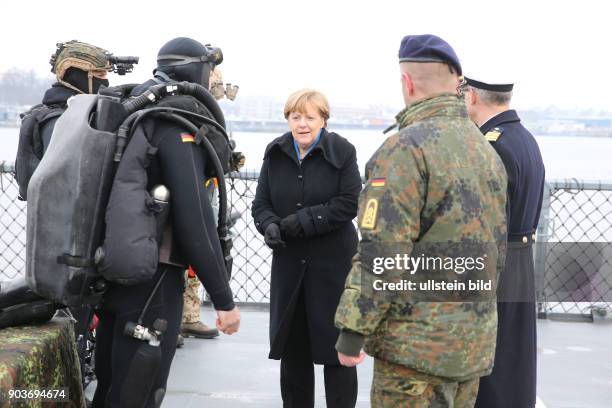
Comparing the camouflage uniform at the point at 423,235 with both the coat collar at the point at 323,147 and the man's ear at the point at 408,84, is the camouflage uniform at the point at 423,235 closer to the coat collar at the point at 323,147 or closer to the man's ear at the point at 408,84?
the man's ear at the point at 408,84

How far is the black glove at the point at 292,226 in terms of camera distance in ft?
10.6

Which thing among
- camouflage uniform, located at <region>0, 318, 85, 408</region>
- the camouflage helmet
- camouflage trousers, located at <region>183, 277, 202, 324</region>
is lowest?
camouflage trousers, located at <region>183, 277, 202, 324</region>

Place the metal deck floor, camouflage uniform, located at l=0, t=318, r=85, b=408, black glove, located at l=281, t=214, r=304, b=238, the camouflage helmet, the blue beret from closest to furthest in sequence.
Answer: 1. the blue beret
2. camouflage uniform, located at l=0, t=318, r=85, b=408
3. black glove, located at l=281, t=214, r=304, b=238
4. the camouflage helmet
5. the metal deck floor

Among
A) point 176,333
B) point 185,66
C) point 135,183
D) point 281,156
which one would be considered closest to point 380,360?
point 176,333

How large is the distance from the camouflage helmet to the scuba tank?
1212 millimetres

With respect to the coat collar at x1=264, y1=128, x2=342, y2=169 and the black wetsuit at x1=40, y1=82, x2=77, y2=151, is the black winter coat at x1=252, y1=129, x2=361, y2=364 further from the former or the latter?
the black wetsuit at x1=40, y1=82, x2=77, y2=151

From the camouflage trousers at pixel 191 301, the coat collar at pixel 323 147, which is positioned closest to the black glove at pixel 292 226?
the coat collar at pixel 323 147

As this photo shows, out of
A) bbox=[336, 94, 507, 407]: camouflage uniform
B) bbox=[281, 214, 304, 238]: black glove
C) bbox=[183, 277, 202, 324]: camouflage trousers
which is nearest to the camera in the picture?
bbox=[336, 94, 507, 407]: camouflage uniform

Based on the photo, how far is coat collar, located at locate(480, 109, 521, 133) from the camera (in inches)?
122

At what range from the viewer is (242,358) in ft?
14.3

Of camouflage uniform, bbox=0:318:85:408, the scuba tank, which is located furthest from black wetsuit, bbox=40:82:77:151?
the scuba tank

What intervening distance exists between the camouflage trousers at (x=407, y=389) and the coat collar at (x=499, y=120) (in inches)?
49.2

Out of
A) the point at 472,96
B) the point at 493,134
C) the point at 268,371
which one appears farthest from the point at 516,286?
the point at 268,371

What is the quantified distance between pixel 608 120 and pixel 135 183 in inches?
194
